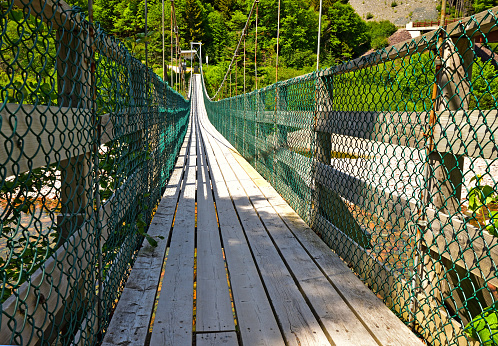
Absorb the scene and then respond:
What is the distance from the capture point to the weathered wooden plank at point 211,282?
6.21ft

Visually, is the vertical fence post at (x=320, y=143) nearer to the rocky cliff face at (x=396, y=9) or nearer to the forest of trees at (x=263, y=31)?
the forest of trees at (x=263, y=31)

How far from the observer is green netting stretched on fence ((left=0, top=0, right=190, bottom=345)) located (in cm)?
93

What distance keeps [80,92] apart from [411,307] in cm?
163

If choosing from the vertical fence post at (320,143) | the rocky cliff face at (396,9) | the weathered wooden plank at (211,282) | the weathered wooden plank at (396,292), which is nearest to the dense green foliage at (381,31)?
the rocky cliff face at (396,9)

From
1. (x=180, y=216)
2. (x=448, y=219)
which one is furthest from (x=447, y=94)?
(x=180, y=216)

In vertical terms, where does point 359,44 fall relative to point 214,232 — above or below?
above

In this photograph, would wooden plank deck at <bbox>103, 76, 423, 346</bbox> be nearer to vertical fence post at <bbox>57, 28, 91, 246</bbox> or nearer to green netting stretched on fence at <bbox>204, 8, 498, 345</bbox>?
green netting stretched on fence at <bbox>204, 8, 498, 345</bbox>

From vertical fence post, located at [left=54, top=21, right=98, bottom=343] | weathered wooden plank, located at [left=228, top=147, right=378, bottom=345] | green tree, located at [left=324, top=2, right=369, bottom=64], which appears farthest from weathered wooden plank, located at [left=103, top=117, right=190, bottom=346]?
green tree, located at [left=324, top=2, right=369, bottom=64]

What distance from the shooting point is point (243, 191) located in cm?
496

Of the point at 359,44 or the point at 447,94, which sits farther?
the point at 359,44

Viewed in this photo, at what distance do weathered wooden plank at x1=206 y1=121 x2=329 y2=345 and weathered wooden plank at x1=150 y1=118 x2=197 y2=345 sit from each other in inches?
17.0

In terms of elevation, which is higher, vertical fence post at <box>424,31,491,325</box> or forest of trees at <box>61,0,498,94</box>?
forest of trees at <box>61,0,498,94</box>

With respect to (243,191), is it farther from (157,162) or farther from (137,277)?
(137,277)

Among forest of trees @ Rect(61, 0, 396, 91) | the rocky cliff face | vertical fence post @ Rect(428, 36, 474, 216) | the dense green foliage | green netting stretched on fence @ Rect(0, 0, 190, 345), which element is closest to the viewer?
green netting stretched on fence @ Rect(0, 0, 190, 345)
